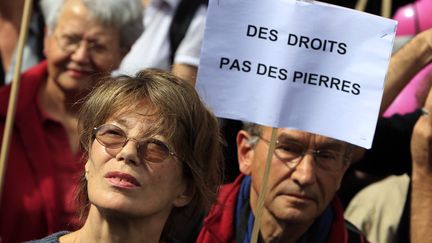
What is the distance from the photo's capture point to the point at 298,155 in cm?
424

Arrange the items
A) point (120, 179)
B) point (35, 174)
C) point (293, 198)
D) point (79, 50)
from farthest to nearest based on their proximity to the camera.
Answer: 1. point (79, 50)
2. point (35, 174)
3. point (293, 198)
4. point (120, 179)

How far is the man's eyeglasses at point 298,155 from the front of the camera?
4234 mm

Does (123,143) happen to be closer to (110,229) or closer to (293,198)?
(110,229)

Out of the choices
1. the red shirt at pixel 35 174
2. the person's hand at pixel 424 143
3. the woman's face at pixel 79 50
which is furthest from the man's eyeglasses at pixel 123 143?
the woman's face at pixel 79 50

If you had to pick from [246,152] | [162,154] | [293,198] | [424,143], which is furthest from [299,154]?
[162,154]

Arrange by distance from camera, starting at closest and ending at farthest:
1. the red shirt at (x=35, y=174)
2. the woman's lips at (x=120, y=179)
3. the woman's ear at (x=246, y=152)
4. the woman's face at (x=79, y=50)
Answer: the woman's lips at (x=120, y=179), the woman's ear at (x=246, y=152), the red shirt at (x=35, y=174), the woman's face at (x=79, y=50)

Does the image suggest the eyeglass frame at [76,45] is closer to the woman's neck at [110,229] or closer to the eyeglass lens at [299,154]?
the eyeglass lens at [299,154]

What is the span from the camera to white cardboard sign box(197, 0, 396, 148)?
3701 millimetres

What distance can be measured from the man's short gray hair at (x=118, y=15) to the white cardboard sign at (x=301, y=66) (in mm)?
1369

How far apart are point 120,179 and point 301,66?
761mm

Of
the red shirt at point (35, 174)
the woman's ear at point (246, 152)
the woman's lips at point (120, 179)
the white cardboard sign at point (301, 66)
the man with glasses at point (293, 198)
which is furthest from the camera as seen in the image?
the red shirt at point (35, 174)

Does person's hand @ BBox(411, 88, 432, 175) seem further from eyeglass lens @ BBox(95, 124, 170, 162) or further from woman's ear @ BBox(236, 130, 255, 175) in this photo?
eyeglass lens @ BBox(95, 124, 170, 162)

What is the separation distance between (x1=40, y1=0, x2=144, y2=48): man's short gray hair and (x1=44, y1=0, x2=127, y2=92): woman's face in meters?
0.03

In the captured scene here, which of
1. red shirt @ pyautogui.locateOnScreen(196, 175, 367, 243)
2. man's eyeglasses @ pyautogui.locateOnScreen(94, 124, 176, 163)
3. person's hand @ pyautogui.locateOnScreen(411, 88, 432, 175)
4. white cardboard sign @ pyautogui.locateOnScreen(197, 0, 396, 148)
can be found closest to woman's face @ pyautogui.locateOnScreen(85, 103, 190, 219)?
man's eyeglasses @ pyautogui.locateOnScreen(94, 124, 176, 163)
